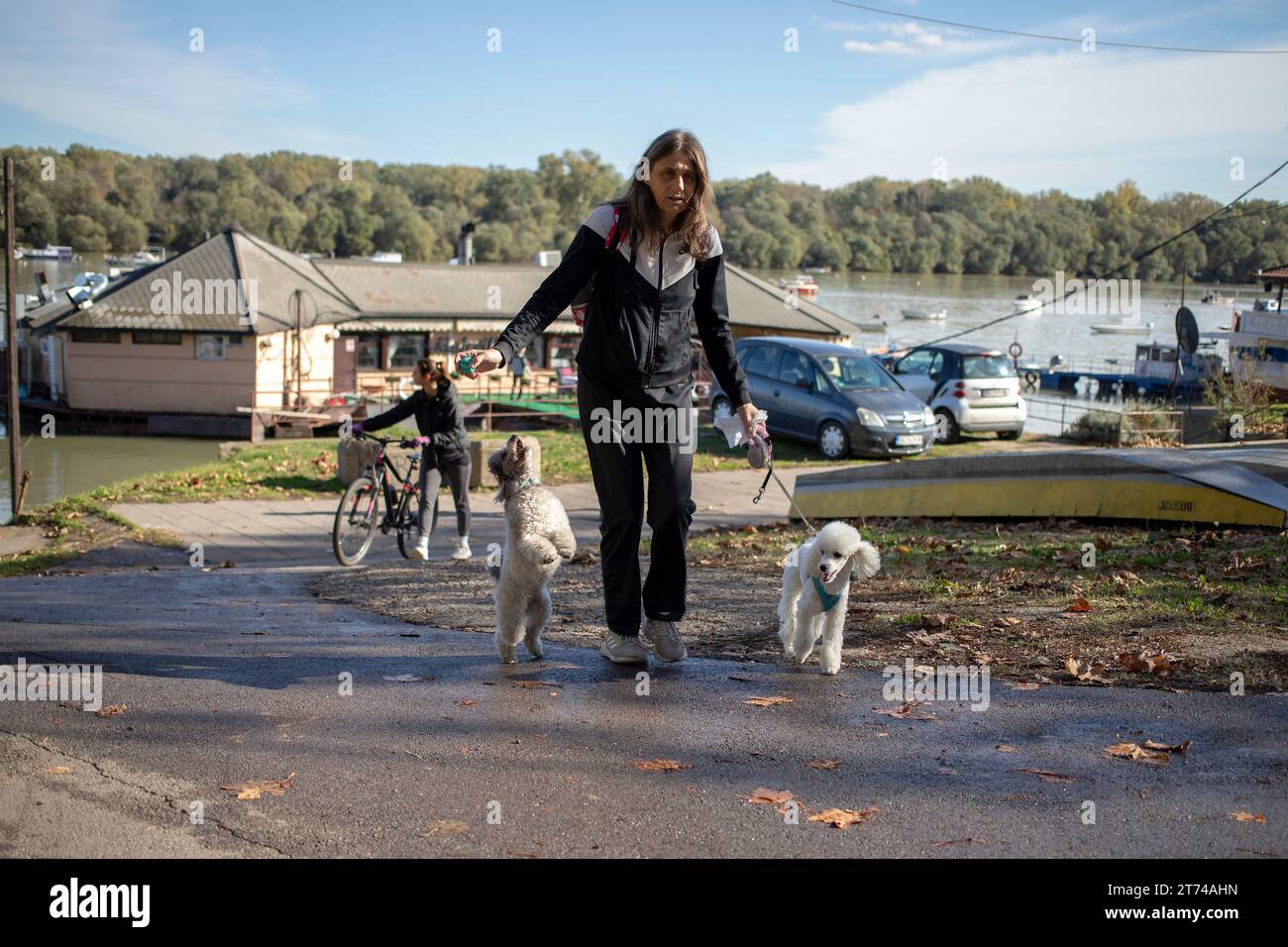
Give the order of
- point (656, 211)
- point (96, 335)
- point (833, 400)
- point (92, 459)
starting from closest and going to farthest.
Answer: point (656, 211), point (833, 400), point (92, 459), point (96, 335)

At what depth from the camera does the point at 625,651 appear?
5.62 meters

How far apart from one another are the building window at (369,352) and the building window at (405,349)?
1.73ft

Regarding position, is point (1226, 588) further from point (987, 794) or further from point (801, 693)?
point (987, 794)

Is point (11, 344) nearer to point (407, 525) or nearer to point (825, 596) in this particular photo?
point (407, 525)

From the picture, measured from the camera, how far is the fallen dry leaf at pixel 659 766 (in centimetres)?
416

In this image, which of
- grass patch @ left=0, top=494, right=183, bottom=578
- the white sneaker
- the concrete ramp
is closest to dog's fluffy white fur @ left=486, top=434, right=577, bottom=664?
the white sneaker

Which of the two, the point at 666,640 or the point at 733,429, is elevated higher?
the point at 733,429

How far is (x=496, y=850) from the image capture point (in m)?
3.44

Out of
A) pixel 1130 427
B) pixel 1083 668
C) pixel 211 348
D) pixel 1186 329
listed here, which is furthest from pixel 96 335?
pixel 1083 668

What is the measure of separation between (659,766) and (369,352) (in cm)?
4038

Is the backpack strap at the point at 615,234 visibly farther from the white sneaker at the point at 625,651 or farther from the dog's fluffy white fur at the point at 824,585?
the white sneaker at the point at 625,651

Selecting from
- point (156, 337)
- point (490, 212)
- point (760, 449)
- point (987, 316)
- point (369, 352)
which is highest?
point (490, 212)

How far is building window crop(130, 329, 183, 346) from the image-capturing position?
3888 cm

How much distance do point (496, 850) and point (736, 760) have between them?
112 centimetres
